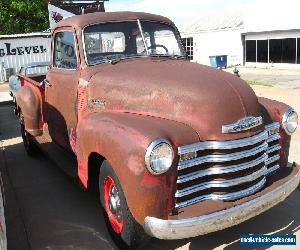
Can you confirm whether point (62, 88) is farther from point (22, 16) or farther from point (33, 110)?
point (22, 16)

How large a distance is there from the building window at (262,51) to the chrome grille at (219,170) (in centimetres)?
2524

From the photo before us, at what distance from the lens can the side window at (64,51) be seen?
15.6 ft

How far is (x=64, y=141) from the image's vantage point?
17.0 feet

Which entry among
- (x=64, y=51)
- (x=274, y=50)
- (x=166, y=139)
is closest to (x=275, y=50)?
(x=274, y=50)

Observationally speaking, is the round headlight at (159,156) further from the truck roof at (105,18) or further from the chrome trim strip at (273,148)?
the truck roof at (105,18)

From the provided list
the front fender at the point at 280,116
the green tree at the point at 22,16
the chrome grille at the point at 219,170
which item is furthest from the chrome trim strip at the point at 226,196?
the green tree at the point at 22,16

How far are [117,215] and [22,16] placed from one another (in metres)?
27.9

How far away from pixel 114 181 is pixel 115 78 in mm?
1126

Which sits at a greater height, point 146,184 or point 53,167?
point 146,184

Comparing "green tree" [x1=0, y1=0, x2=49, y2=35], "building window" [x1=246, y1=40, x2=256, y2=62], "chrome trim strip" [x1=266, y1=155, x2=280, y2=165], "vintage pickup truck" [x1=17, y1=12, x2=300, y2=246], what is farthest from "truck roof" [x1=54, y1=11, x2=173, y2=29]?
"green tree" [x1=0, y1=0, x2=49, y2=35]

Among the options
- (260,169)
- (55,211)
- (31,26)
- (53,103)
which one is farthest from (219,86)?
(31,26)

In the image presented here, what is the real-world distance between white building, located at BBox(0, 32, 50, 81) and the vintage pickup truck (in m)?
17.8

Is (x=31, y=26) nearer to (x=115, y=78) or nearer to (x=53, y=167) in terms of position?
(x=53, y=167)

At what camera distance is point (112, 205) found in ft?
12.0
